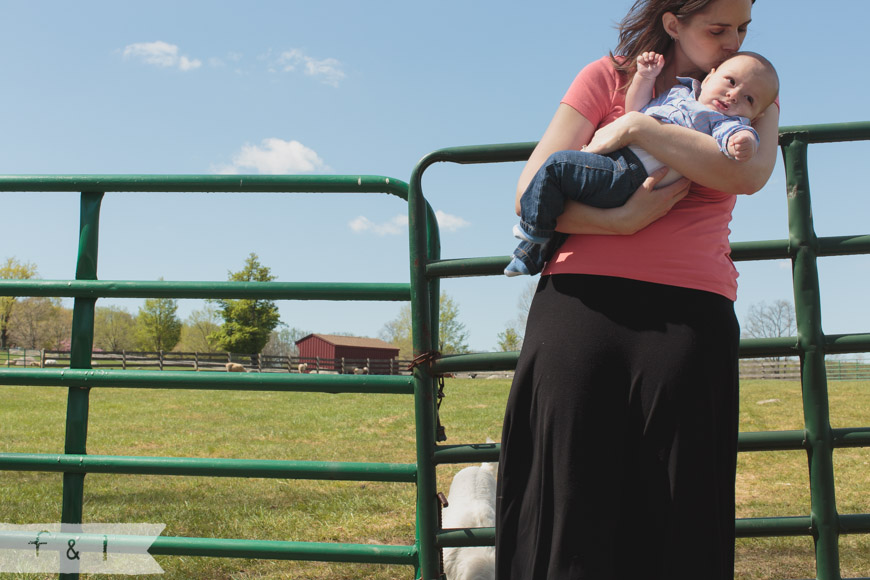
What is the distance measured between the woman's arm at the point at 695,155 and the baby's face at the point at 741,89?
0.34 feet

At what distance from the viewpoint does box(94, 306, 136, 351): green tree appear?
223ft

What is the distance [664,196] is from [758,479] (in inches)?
242

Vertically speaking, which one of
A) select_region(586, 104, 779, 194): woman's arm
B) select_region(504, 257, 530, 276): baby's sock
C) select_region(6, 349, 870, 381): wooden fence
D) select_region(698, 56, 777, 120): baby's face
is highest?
select_region(6, 349, 870, 381): wooden fence

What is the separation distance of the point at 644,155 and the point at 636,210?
0.14 meters

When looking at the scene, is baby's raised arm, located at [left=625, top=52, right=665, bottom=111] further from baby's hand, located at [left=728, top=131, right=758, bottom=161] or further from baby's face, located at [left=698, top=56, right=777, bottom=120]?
baby's hand, located at [left=728, top=131, right=758, bottom=161]

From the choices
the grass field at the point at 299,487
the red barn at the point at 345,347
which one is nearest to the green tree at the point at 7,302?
the red barn at the point at 345,347

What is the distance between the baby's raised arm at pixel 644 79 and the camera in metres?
1.59

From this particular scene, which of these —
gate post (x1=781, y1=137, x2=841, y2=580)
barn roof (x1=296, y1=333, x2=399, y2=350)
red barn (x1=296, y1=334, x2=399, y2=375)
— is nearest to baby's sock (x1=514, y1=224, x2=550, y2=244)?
gate post (x1=781, y1=137, x2=841, y2=580)

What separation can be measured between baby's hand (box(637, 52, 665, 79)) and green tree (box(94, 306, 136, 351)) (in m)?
71.1

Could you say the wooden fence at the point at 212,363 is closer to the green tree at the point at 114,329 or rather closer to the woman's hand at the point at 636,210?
the green tree at the point at 114,329

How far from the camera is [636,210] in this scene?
148 centimetres

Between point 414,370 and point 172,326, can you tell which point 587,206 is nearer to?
point 414,370

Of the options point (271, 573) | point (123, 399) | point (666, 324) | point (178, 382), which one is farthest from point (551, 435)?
point (123, 399)

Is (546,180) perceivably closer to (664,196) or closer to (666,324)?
(664,196)
